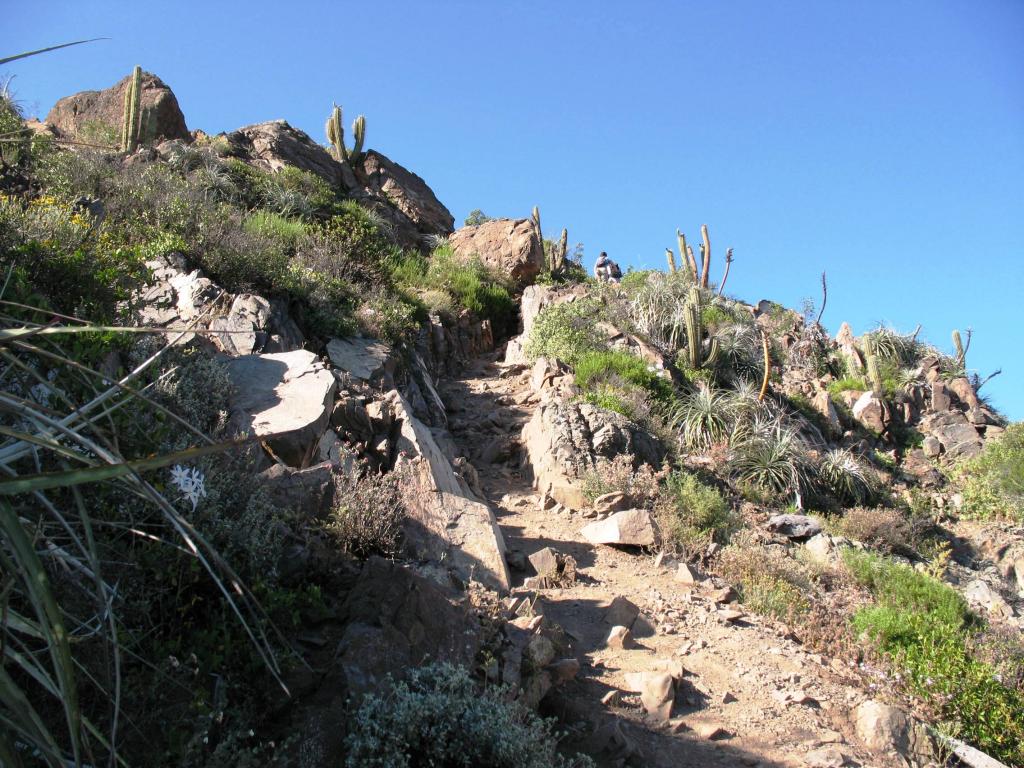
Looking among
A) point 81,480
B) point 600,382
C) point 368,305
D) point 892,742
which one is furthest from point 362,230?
point 81,480

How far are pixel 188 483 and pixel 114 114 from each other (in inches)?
764

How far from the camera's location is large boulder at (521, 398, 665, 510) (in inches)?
348

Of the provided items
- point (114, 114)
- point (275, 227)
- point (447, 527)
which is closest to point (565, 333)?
point (275, 227)

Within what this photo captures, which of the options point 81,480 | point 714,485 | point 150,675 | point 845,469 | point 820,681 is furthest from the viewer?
point 845,469

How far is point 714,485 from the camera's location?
10.0m

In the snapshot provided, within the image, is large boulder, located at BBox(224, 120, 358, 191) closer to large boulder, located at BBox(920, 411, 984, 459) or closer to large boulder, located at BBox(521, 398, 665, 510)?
large boulder, located at BBox(521, 398, 665, 510)

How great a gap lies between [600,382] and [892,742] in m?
7.08

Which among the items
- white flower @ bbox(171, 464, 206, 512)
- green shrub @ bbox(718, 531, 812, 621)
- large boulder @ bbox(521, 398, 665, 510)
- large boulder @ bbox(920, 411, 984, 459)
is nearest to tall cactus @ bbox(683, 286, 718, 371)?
large boulder @ bbox(521, 398, 665, 510)

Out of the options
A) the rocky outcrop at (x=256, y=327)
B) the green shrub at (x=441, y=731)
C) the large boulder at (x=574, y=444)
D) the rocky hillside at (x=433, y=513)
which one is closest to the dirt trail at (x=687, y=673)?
the rocky hillside at (x=433, y=513)

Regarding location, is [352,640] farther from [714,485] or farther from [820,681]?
[714,485]

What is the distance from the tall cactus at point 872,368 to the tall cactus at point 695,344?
4.52m

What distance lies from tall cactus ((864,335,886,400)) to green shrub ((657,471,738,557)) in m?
8.82

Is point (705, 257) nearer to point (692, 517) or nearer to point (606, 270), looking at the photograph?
point (606, 270)

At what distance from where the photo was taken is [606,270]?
63.9 ft
